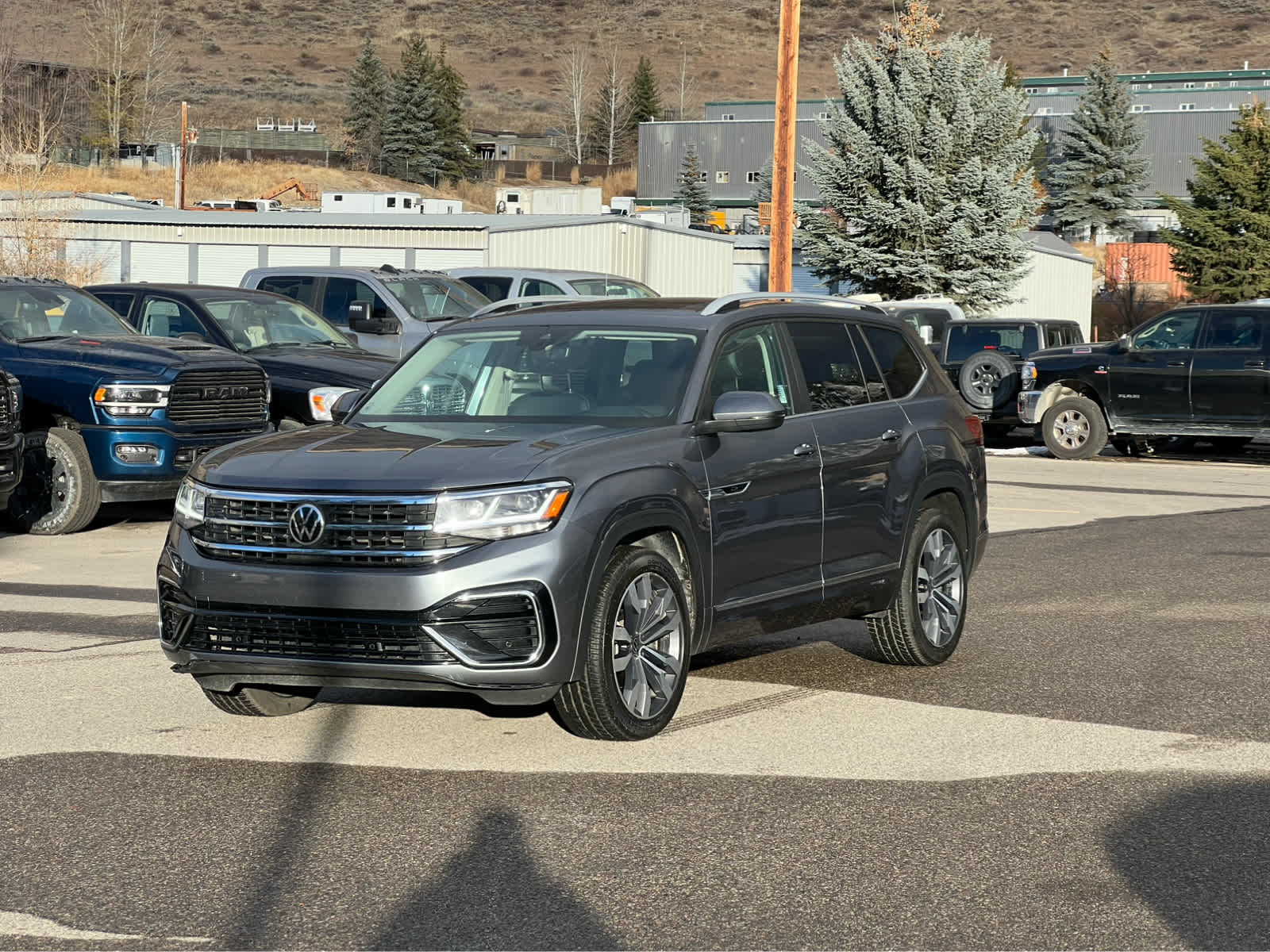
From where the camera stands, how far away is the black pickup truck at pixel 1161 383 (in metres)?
22.6

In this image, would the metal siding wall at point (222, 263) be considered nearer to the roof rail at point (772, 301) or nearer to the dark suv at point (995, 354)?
the dark suv at point (995, 354)

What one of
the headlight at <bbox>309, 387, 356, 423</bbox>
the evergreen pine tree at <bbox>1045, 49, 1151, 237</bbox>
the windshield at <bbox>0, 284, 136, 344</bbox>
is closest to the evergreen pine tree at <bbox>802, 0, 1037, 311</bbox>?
the headlight at <bbox>309, 387, 356, 423</bbox>

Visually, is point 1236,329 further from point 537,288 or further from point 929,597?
point 929,597

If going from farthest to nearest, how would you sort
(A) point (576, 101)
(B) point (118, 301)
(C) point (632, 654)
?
(A) point (576, 101) → (B) point (118, 301) → (C) point (632, 654)

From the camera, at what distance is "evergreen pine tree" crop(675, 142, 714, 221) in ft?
322

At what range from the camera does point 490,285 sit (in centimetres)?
2362

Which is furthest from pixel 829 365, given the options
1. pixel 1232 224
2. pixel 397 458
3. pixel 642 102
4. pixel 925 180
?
pixel 642 102

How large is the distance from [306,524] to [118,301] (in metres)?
12.1

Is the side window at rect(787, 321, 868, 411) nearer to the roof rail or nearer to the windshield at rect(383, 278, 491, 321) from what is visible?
the roof rail

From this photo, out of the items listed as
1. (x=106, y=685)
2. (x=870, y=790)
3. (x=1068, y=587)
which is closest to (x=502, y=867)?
(x=870, y=790)

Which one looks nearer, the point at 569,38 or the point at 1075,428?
the point at 1075,428

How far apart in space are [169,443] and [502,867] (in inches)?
376

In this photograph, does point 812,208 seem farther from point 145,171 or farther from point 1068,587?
point 145,171

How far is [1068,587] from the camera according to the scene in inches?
468
